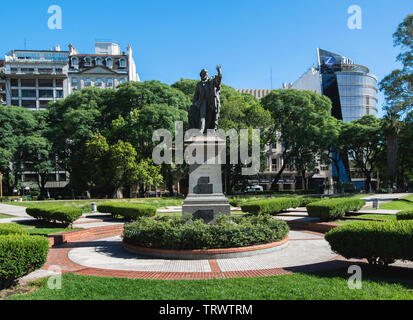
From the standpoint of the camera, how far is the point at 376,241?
685 centimetres

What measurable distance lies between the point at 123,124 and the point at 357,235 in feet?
108

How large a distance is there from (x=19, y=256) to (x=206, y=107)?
918 centimetres

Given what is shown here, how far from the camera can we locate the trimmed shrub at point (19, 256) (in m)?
6.04

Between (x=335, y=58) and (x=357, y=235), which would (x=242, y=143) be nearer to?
(x=357, y=235)

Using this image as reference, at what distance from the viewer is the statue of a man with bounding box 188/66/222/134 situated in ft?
43.7

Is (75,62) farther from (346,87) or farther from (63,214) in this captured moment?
(346,87)

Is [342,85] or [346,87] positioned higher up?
[342,85]

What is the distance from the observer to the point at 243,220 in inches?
451

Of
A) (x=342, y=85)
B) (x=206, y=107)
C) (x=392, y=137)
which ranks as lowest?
(x=206, y=107)

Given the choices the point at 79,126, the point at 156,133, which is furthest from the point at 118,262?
the point at 79,126

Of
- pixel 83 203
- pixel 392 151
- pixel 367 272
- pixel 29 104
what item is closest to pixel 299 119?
pixel 392 151

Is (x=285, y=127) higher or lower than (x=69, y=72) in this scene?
lower

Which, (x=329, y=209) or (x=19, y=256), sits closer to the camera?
(x=19, y=256)
